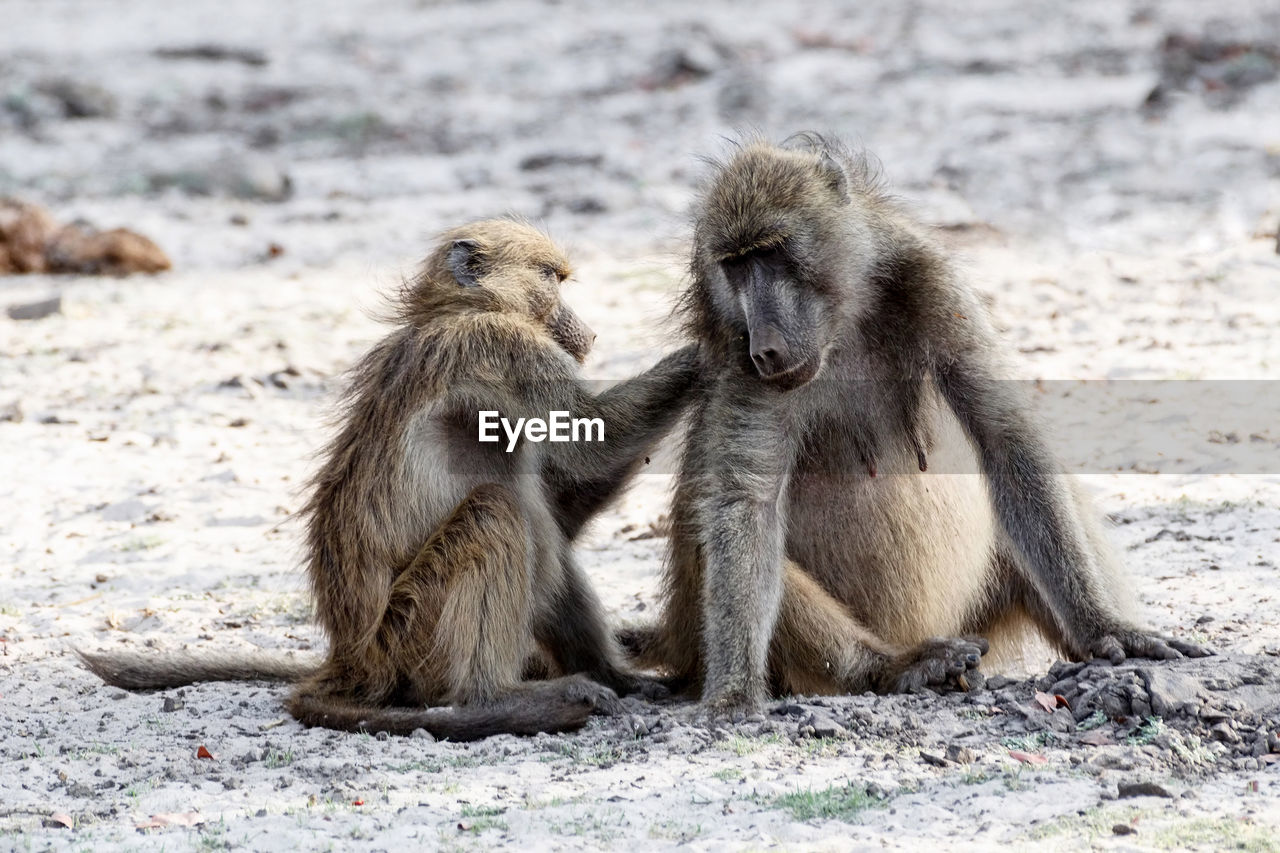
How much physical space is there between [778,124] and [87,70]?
25.5 ft

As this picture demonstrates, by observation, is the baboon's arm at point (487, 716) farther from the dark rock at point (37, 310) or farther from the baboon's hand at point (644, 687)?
the dark rock at point (37, 310)

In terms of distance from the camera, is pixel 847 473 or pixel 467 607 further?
pixel 847 473

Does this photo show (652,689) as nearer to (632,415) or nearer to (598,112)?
(632,415)

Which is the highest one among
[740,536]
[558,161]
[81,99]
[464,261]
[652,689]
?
[81,99]

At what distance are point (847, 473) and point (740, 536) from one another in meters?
0.48

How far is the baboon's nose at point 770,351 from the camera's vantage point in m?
4.29

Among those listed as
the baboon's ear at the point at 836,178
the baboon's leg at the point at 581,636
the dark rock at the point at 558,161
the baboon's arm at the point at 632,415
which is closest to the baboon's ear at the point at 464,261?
the baboon's arm at the point at 632,415

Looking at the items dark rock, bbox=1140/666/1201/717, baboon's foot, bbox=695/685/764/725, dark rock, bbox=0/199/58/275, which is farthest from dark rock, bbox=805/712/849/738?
dark rock, bbox=0/199/58/275

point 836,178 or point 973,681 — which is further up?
point 836,178

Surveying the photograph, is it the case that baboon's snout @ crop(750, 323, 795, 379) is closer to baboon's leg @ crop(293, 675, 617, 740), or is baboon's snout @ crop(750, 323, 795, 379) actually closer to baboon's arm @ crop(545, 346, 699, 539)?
baboon's arm @ crop(545, 346, 699, 539)

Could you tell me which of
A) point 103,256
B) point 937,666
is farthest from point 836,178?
point 103,256

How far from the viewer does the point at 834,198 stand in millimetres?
4625

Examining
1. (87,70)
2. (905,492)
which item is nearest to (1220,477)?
(905,492)

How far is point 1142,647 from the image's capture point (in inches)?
175
